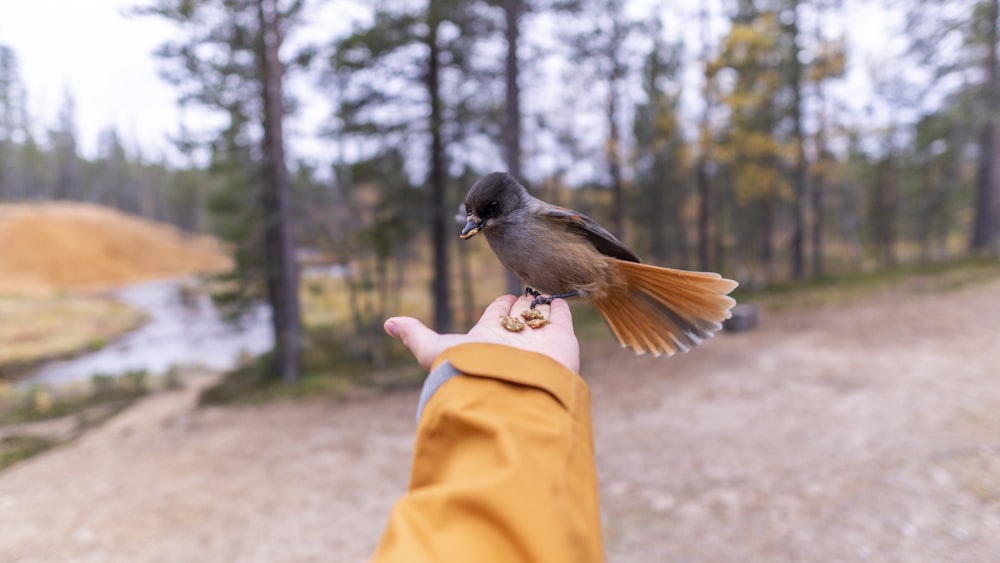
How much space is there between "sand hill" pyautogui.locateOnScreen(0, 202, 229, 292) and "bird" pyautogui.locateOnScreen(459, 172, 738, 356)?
4150cm

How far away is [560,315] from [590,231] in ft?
2.10

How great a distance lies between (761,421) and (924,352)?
173 inches

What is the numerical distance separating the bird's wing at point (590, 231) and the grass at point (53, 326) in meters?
23.0

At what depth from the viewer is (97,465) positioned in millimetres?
8234

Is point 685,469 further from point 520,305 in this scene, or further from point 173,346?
point 173,346

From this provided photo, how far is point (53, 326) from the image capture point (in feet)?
77.9

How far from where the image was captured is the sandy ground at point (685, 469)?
466cm

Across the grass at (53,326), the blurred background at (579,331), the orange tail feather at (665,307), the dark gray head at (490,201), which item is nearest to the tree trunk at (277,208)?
the blurred background at (579,331)

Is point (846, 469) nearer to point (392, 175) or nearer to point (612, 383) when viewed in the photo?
point (612, 383)

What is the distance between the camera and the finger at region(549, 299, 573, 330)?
2.01 metres

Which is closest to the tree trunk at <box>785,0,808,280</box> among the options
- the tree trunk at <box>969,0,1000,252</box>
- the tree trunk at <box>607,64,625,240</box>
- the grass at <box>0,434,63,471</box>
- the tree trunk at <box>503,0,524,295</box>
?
the tree trunk at <box>969,0,1000,252</box>

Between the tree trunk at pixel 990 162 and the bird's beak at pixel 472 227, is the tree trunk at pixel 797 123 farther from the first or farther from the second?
the bird's beak at pixel 472 227

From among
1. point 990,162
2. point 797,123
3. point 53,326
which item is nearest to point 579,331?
point 797,123

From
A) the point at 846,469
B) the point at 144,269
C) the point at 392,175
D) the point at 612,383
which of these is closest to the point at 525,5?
the point at 392,175
